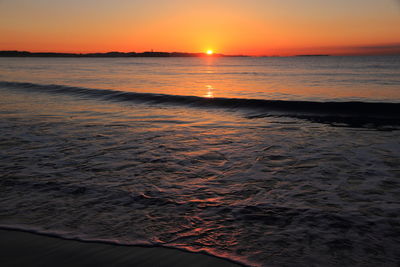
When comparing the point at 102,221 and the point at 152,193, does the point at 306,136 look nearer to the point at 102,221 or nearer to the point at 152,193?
the point at 152,193

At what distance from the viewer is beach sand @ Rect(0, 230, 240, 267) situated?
2.99 metres

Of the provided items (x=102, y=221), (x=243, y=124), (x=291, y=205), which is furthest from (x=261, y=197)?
(x=243, y=124)

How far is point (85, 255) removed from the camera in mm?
3111

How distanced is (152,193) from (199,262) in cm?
178

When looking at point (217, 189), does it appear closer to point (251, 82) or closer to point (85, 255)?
point (85, 255)

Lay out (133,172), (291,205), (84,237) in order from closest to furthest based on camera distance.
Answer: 1. (84,237)
2. (291,205)
3. (133,172)

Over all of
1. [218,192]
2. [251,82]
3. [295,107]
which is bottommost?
[218,192]

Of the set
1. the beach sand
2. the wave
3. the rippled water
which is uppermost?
the rippled water

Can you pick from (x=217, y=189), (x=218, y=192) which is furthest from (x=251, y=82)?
(x=218, y=192)

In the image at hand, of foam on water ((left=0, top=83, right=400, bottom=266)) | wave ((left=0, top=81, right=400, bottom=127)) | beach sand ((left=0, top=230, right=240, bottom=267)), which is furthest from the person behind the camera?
wave ((left=0, top=81, right=400, bottom=127))

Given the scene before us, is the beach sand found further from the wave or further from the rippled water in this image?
the rippled water

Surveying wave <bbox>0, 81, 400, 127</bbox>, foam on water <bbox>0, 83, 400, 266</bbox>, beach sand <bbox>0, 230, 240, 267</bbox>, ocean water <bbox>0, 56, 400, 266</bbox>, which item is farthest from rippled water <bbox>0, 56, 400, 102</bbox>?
beach sand <bbox>0, 230, 240, 267</bbox>

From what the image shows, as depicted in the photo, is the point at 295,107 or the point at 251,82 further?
the point at 251,82

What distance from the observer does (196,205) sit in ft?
13.7
